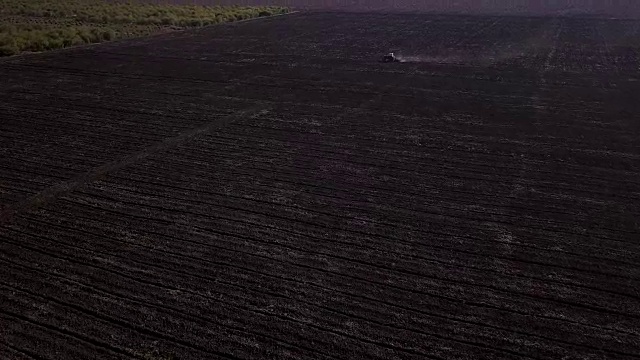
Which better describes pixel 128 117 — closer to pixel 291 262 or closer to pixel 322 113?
pixel 322 113

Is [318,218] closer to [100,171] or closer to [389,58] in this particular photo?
[100,171]

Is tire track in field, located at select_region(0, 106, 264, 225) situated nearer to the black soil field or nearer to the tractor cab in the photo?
the black soil field

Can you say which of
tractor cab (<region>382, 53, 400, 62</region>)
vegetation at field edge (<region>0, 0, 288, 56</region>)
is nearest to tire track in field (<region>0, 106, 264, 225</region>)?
tractor cab (<region>382, 53, 400, 62</region>)

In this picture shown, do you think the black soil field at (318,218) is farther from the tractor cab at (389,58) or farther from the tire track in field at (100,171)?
the tractor cab at (389,58)

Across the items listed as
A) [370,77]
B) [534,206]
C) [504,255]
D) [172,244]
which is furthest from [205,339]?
[370,77]

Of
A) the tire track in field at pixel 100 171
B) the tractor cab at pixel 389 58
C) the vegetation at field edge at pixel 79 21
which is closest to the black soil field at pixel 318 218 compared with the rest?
the tire track in field at pixel 100 171

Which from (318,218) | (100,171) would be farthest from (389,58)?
(318,218)
